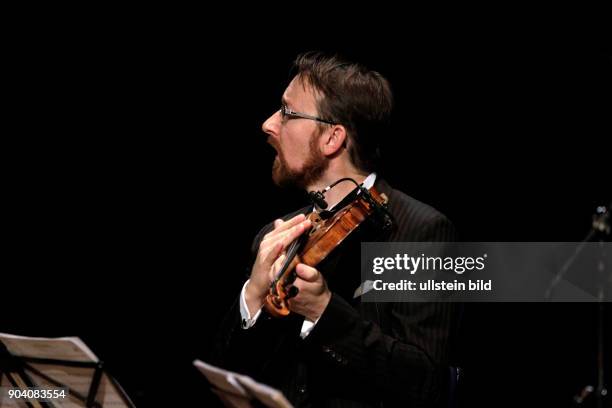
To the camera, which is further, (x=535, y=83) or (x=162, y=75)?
(x=162, y=75)

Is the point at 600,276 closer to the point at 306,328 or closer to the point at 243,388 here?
the point at 306,328

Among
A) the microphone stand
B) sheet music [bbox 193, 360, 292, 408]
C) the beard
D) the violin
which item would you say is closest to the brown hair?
→ the beard

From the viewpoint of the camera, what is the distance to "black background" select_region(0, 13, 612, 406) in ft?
11.7

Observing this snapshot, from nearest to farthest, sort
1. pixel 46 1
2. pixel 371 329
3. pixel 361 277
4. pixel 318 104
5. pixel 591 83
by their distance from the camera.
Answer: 1. pixel 371 329
2. pixel 361 277
3. pixel 318 104
4. pixel 591 83
5. pixel 46 1

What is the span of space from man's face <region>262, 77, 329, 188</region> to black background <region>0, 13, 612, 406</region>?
118 centimetres

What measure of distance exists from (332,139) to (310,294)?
0.67m

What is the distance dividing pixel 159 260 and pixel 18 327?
86 centimetres

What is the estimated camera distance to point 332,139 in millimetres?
2494

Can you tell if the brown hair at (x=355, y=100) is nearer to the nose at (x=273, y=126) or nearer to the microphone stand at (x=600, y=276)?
the nose at (x=273, y=126)

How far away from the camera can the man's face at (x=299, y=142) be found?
2.49 meters

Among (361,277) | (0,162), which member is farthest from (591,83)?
(0,162)

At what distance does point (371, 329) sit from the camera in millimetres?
2105

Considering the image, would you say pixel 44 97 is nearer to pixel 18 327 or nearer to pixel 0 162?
pixel 0 162

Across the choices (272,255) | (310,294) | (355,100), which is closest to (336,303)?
(310,294)
